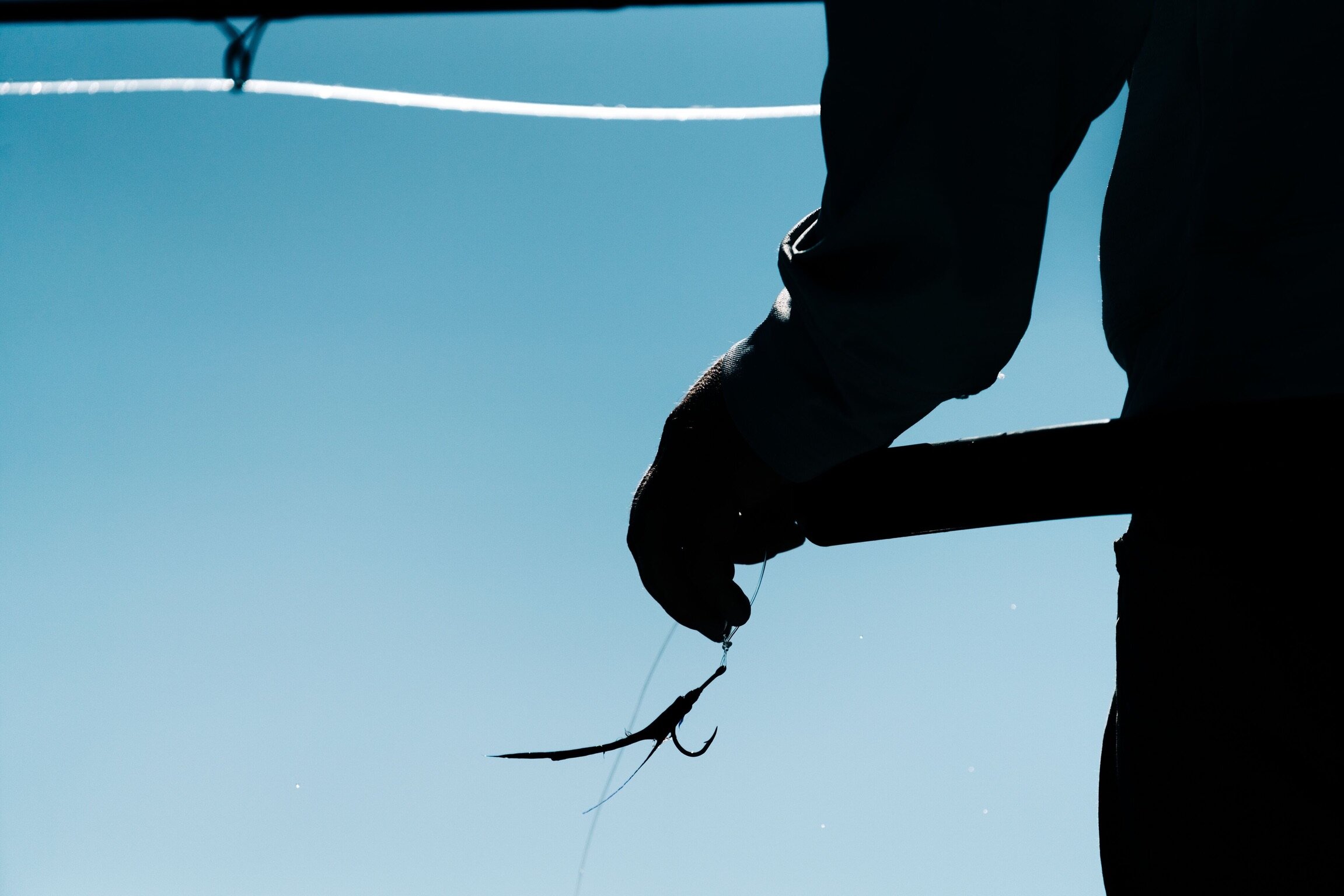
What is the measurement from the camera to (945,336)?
28.0 inches

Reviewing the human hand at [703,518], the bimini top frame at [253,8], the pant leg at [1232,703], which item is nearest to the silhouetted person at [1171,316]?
the pant leg at [1232,703]

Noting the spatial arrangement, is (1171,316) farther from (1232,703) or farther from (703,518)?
(703,518)

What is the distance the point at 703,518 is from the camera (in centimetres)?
94

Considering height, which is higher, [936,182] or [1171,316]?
[936,182]

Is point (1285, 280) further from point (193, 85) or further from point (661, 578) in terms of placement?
point (193, 85)

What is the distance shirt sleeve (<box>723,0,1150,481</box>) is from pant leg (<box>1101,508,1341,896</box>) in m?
0.22

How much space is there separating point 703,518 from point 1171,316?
49 cm

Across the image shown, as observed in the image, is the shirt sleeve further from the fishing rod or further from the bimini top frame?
the bimini top frame

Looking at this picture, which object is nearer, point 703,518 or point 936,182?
point 936,182

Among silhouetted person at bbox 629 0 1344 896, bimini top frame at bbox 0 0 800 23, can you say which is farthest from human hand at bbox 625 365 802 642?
bimini top frame at bbox 0 0 800 23

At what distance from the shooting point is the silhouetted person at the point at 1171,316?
0.65 meters

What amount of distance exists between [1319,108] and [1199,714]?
0.51m

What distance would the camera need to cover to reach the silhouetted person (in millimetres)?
652

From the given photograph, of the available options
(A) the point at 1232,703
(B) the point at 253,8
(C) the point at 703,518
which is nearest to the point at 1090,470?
(A) the point at 1232,703
